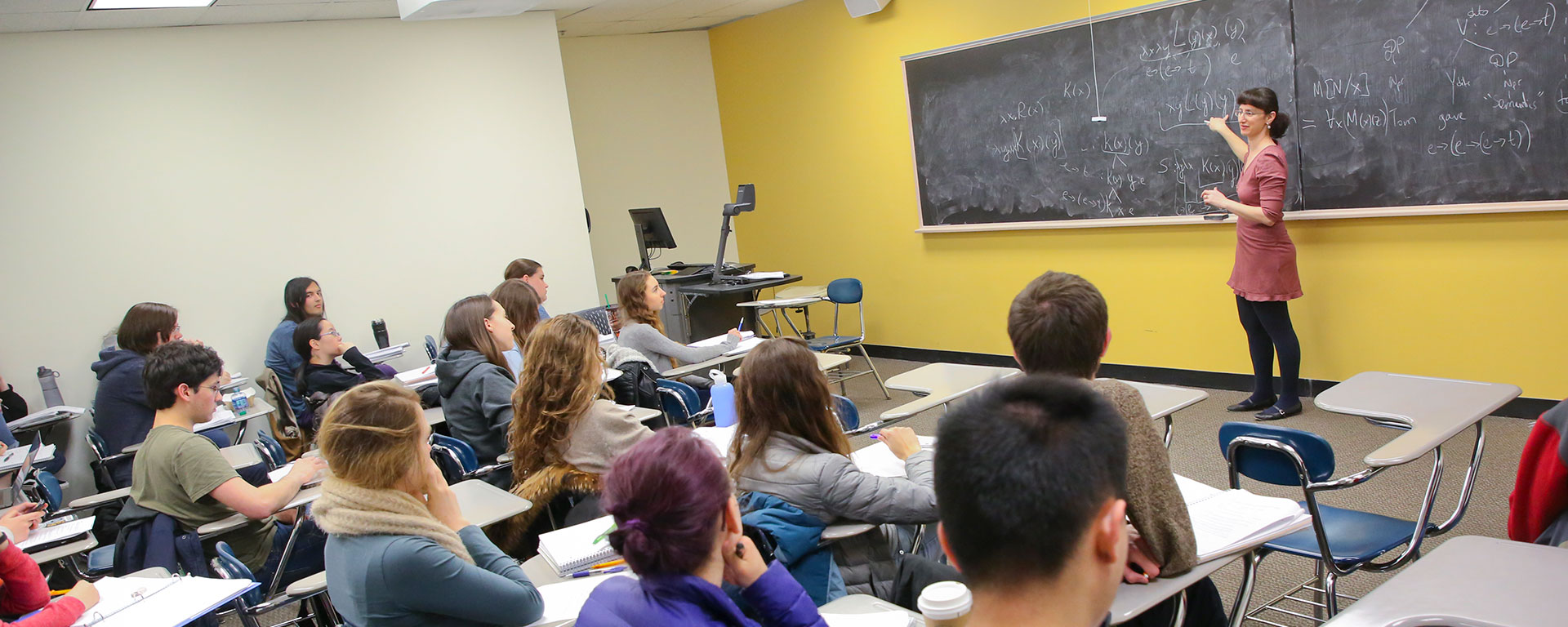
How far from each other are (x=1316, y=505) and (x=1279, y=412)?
242 cm

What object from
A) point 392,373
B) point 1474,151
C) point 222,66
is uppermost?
point 222,66

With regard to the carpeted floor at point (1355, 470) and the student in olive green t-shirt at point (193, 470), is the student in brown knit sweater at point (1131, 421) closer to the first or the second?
the carpeted floor at point (1355, 470)

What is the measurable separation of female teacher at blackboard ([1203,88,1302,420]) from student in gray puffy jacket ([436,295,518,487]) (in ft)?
10.7

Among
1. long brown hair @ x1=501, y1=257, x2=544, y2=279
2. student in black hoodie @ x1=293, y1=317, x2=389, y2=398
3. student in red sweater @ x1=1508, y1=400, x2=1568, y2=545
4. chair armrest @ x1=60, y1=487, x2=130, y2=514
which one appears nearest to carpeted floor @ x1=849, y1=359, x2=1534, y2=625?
student in red sweater @ x1=1508, y1=400, x2=1568, y2=545

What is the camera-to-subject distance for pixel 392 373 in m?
5.23

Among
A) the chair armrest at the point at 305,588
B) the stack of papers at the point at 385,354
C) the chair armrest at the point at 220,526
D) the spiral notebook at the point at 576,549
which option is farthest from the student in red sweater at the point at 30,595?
the stack of papers at the point at 385,354

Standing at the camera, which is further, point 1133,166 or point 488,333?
point 1133,166

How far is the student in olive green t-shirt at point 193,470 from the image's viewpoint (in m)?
2.80

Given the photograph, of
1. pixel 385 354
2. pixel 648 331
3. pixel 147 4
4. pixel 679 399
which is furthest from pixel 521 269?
pixel 147 4

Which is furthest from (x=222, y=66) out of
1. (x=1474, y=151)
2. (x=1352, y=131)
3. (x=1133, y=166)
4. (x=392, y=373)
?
(x=1474, y=151)

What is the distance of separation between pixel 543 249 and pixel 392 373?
5.44 ft

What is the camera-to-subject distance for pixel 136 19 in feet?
16.9

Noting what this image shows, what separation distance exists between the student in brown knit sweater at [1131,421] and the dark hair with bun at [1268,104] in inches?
113

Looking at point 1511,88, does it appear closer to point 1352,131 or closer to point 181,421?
point 1352,131
